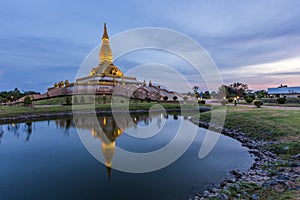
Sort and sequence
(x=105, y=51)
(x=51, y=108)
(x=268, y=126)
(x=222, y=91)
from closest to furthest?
(x=268, y=126)
(x=51, y=108)
(x=105, y=51)
(x=222, y=91)

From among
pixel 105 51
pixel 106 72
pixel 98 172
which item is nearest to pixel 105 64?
pixel 106 72

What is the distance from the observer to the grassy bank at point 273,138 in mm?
4605

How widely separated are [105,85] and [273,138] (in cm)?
3443

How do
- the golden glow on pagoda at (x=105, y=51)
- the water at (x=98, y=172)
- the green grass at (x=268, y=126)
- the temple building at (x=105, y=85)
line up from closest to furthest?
the water at (x=98, y=172)
the green grass at (x=268, y=126)
the temple building at (x=105, y=85)
the golden glow on pagoda at (x=105, y=51)

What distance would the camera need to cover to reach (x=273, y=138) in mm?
9570

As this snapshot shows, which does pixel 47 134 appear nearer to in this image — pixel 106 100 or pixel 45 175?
pixel 45 175

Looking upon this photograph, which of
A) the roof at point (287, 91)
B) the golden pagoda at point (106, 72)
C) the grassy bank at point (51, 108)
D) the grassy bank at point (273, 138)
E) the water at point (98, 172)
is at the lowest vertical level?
the water at point (98, 172)

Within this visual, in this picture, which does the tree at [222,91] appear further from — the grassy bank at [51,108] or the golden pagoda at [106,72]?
the golden pagoda at [106,72]

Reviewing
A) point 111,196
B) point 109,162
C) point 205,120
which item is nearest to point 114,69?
point 205,120

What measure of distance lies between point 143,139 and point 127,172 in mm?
5590

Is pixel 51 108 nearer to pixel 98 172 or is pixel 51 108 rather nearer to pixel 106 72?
pixel 106 72

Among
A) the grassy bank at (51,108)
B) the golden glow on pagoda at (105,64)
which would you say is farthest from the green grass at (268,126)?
the golden glow on pagoda at (105,64)

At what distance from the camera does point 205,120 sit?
18672 millimetres

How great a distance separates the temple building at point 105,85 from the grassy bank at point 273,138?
80.3 ft
